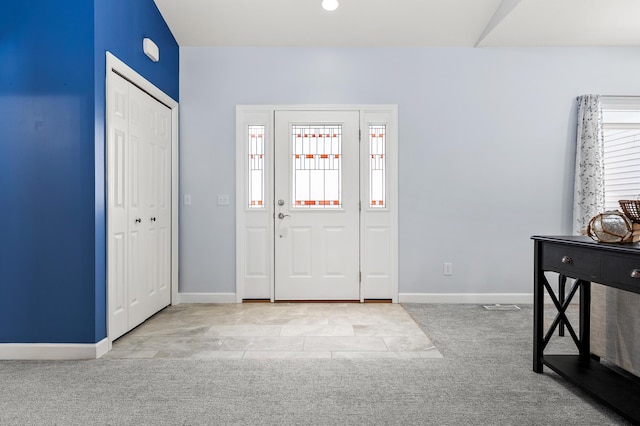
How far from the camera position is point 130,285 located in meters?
3.26

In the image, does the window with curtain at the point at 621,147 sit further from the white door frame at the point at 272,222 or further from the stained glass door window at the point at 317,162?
the stained glass door window at the point at 317,162

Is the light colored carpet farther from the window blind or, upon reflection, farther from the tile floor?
the window blind

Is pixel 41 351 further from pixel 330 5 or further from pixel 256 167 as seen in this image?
pixel 330 5

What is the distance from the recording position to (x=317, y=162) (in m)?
4.29

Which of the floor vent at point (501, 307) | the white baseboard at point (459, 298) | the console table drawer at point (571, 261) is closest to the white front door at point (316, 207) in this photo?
the white baseboard at point (459, 298)

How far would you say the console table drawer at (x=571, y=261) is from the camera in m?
1.97

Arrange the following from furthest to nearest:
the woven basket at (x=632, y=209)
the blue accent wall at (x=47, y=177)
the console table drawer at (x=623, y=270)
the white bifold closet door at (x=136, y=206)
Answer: the white bifold closet door at (x=136, y=206)
the blue accent wall at (x=47, y=177)
the woven basket at (x=632, y=209)
the console table drawer at (x=623, y=270)

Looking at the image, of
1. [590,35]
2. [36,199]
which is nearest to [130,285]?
[36,199]

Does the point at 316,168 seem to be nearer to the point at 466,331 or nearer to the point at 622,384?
the point at 466,331

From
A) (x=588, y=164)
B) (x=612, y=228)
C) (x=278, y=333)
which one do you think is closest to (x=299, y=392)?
(x=278, y=333)

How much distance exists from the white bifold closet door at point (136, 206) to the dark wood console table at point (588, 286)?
2836 mm

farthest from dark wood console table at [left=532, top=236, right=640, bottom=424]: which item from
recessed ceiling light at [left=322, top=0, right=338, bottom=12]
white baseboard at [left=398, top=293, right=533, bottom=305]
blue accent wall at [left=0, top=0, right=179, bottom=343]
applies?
blue accent wall at [left=0, top=0, right=179, bottom=343]

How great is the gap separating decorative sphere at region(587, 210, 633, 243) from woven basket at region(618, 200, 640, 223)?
0.02 meters

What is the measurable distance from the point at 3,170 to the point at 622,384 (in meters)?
3.86
